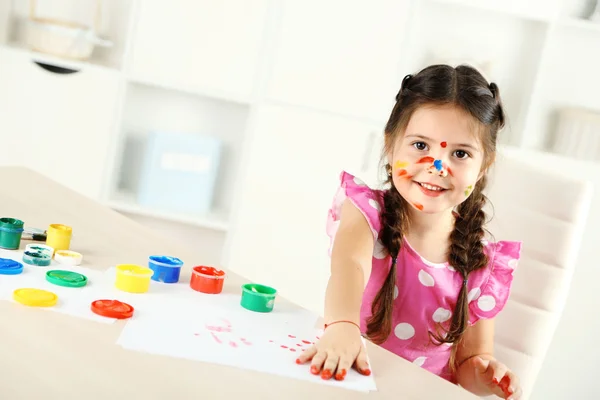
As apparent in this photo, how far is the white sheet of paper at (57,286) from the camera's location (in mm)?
970

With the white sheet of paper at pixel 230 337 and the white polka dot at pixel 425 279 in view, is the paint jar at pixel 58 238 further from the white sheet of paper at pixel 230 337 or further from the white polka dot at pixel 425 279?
the white polka dot at pixel 425 279

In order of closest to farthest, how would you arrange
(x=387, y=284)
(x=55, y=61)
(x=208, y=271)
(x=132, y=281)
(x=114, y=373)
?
(x=114, y=373) → (x=132, y=281) → (x=208, y=271) → (x=387, y=284) → (x=55, y=61)

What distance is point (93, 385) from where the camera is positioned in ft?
2.58

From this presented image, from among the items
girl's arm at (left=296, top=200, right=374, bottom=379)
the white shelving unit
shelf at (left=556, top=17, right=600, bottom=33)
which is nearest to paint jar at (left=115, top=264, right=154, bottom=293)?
girl's arm at (left=296, top=200, right=374, bottom=379)

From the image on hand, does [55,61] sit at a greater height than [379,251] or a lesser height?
greater

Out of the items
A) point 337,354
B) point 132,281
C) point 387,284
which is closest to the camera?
point 337,354

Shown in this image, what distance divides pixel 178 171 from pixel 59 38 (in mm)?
572

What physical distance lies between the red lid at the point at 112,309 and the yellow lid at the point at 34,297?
5 centimetres

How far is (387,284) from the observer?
4.66 feet

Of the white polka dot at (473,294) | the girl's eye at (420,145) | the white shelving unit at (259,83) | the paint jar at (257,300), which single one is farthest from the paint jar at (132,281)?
the white shelving unit at (259,83)

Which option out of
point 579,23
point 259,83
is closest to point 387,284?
point 259,83

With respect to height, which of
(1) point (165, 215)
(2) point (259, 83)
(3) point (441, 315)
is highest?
(2) point (259, 83)

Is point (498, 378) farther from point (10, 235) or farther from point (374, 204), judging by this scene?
point (10, 235)

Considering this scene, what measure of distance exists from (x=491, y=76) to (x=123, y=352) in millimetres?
2221
